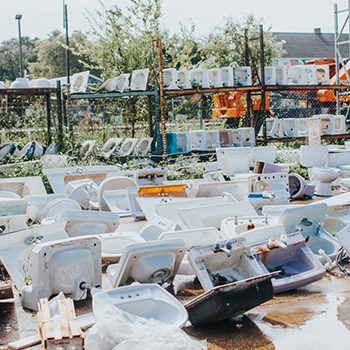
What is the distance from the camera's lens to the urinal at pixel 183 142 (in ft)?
32.4

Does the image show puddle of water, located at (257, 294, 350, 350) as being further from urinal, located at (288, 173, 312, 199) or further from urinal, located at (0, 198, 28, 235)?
urinal, located at (288, 173, 312, 199)

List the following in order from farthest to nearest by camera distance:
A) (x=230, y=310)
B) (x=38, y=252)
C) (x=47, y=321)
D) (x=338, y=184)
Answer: (x=338, y=184) → (x=38, y=252) → (x=230, y=310) → (x=47, y=321)

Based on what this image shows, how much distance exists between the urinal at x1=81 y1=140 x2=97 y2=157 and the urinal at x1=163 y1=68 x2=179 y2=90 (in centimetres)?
215

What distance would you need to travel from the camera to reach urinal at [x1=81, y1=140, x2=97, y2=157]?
946 centimetres

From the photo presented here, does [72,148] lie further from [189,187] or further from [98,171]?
[189,187]

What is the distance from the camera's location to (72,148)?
9195 millimetres

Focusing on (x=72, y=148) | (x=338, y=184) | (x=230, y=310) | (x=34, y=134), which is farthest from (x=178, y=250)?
(x=34, y=134)

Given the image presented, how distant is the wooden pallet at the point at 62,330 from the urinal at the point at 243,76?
29.5 ft

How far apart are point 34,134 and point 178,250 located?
26.0 feet

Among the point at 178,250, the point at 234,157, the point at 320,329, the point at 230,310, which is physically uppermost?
the point at 234,157

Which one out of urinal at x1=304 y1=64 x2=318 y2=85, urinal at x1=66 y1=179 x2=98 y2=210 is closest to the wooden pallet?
urinal at x1=66 y1=179 x2=98 y2=210

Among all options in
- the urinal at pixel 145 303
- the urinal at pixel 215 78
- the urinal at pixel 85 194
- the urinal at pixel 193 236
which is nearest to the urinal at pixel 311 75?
the urinal at pixel 215 78

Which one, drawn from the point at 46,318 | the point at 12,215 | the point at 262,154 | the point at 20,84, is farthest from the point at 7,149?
the point at 46,318

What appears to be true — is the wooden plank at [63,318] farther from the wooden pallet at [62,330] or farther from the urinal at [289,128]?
the urinal at [289,128]
